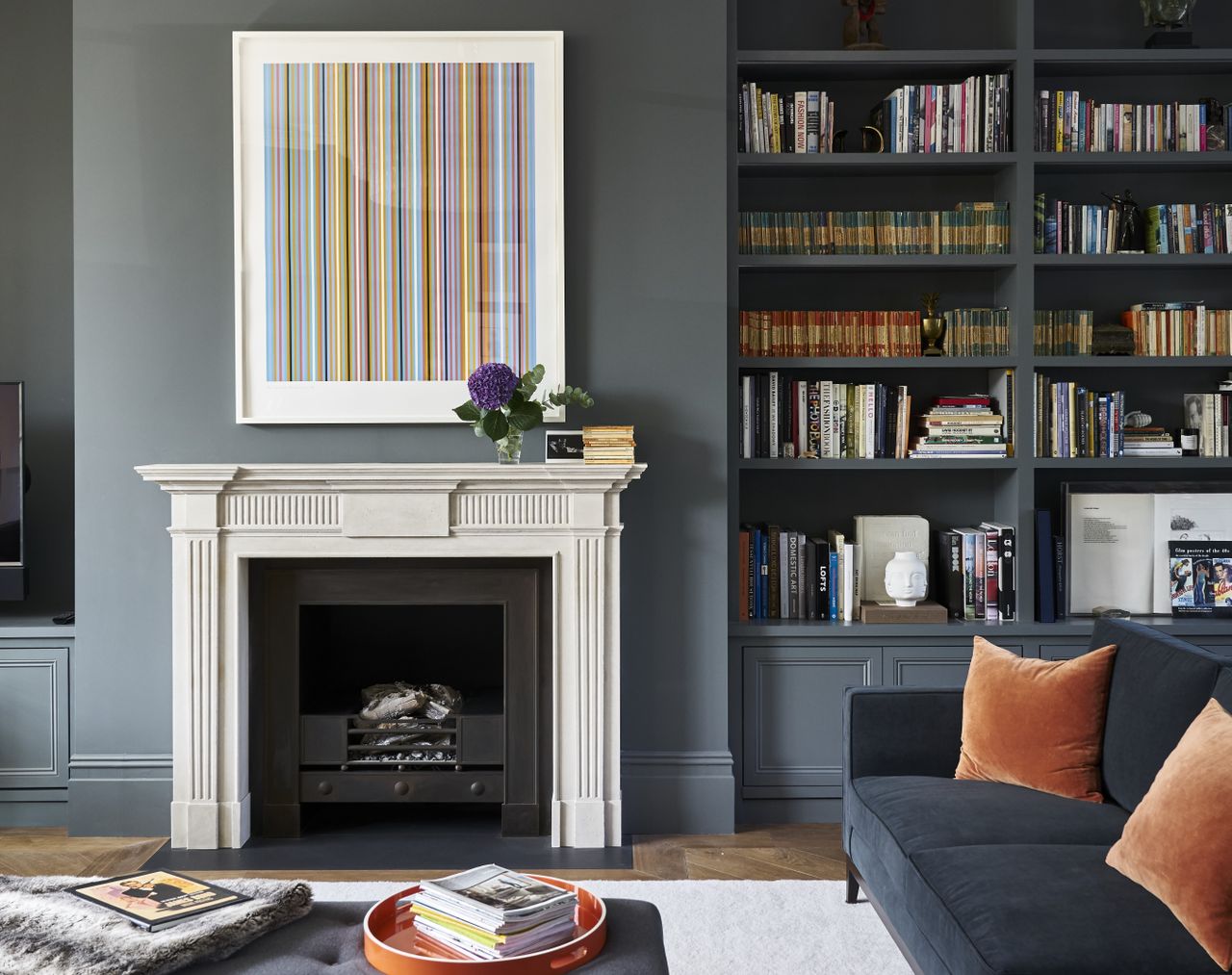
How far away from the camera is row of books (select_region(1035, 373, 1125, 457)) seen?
383 centimetres

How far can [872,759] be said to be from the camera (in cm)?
283

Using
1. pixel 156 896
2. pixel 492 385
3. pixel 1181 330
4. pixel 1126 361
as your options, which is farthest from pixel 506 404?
pixel 1181 330

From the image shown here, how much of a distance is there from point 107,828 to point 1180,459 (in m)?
3.82

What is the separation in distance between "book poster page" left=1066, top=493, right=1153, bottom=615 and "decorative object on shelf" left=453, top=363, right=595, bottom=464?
5.94 ft

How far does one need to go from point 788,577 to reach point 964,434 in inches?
31.1

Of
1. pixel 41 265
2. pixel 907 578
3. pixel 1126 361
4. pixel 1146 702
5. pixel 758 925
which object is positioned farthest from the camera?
pixel 41 265

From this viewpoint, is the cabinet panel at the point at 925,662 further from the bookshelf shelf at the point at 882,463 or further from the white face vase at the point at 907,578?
the bookshelf shelf at the point at 882,463

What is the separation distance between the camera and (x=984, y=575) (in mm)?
3777

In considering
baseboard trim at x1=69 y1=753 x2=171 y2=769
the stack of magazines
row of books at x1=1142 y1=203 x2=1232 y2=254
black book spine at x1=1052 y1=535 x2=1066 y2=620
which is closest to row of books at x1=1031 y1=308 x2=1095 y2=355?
row of books at x1=1142 y1=203 x2=1232 y2=254

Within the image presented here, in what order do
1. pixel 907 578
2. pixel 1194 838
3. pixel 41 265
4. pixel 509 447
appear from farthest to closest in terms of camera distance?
pixel 41 265 → pixel 907 578 → pixel 509 447 → pixel 1194 838

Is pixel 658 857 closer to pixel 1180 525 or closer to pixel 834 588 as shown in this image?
pixel 834 588

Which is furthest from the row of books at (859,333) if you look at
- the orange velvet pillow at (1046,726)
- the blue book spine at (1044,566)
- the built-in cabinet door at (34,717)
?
the built-in cabinet door at (34,717)

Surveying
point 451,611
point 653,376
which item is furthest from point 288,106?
point 451,611

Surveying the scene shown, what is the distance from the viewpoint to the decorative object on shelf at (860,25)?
3.82 metres
